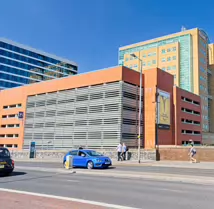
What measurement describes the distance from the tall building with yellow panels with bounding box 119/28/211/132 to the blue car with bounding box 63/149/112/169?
7235 centimetres

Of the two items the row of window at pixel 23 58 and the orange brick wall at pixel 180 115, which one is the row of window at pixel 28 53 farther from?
the orange brick wall at pixel 180 115

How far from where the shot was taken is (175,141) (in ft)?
126

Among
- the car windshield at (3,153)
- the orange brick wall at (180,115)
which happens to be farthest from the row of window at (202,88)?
the car windshield at (3,153)

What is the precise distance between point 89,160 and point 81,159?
0.78m

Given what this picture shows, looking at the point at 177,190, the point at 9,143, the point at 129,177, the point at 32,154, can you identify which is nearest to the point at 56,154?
the point at 32,154

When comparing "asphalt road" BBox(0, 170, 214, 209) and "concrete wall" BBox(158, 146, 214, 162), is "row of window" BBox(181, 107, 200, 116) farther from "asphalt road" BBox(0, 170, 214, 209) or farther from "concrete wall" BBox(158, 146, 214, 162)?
"asphalt road" BBox(0, 170, 214, 209)

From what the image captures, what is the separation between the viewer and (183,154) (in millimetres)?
26766

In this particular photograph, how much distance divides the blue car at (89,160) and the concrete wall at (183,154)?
10264mm

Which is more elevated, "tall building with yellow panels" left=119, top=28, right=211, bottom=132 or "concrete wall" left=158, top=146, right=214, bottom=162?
"tall building with yellow panels" left=119, top=28, right=211, bottom=132

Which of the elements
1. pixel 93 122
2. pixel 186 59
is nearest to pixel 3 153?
pixel 93 122

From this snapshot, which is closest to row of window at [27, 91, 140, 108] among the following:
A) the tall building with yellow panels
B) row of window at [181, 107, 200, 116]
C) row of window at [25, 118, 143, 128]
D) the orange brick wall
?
row of window at [25, 118, 143, 128]

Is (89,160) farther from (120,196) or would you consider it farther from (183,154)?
(183,154)

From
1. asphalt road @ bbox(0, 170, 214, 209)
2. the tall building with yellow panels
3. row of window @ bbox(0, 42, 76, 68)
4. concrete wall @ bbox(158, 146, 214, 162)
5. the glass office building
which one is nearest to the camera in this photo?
asphalt road @ bbox(0, 170, 214, 209)

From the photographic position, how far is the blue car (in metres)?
18.7
